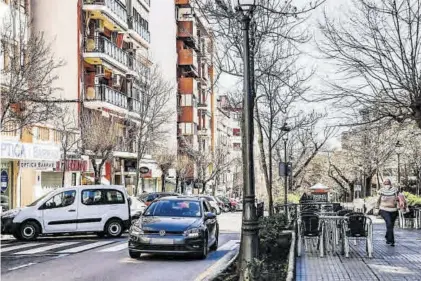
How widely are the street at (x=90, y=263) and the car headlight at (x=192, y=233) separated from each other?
58cm

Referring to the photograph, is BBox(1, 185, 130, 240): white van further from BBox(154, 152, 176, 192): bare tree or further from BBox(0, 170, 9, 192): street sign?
BBox(154, 152, 176, 192): bare tree

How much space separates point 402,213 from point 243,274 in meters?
19.5

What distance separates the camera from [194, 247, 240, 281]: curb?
12.5 meters

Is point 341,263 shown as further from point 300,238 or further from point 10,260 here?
point 10,260

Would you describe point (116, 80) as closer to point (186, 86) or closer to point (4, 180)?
point (4, 180)

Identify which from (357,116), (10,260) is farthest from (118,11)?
(10,260)

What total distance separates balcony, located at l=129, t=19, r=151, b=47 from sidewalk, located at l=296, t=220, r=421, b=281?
1505 inches

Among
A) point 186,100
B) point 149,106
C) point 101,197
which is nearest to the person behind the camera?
point 101,197

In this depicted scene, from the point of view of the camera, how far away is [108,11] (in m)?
45.5

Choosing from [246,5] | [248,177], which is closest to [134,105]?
[248,177]

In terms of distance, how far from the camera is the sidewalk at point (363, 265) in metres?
12.0

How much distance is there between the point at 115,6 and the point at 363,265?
3688 centimetres

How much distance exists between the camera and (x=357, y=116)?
22812 mm

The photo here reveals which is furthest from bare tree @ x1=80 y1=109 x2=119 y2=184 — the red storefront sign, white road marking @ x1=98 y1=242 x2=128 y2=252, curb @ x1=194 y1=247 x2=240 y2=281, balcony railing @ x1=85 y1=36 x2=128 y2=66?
curb @ x1=194 y1=247 x2=240 y2=281
